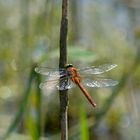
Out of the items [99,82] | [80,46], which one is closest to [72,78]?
[99,82]

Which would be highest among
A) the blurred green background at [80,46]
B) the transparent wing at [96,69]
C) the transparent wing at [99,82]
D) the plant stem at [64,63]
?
the plant stem at [64,63]

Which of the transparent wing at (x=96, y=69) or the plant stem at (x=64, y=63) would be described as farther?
the transparent wing at (x=96, y=69)

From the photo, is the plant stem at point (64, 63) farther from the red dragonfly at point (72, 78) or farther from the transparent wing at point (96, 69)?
the transparent wing at point (96, 69)

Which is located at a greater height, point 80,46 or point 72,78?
point 72,78

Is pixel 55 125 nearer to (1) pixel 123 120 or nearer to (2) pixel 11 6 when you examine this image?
(1) pixel 123 120

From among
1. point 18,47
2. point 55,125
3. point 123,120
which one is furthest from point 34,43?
point 123,120

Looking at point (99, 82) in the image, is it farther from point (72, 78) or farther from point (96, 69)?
point (72, 78)

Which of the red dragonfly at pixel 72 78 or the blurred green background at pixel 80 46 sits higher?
the red dragonfly at pixel 72 78

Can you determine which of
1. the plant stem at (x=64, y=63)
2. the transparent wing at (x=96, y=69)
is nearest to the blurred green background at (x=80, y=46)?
the transparent wing at (x=96, y=69)

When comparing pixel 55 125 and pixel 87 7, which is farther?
pixel 87 7

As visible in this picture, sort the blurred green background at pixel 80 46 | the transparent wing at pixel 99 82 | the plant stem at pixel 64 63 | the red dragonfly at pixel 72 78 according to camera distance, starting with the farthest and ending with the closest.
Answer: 1. the blurred green background at pixel 80 46
2. the transparent wing at pixel 99 82
3. the red dragonfly at pixel 72 78
4. the plant stem at pixel 64 63

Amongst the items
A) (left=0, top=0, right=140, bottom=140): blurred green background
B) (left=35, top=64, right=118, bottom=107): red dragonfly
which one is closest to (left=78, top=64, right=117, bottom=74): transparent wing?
(left=35, top=64, right=118, bottom=107): red dragonfly
